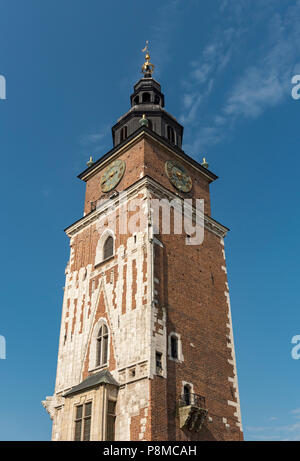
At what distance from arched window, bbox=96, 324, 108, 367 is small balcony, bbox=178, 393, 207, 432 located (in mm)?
4516

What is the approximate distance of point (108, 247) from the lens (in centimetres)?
2922

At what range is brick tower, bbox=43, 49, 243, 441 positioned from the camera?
72.4 feet

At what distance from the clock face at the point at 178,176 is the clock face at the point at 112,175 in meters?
2.97

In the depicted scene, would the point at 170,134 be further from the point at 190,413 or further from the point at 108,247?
the point at 190,413

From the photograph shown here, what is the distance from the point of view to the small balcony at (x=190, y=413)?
2181cm

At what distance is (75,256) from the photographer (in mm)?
31094

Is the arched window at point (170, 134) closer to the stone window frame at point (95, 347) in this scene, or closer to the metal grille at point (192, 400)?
the stone window frame at point (95, 347)

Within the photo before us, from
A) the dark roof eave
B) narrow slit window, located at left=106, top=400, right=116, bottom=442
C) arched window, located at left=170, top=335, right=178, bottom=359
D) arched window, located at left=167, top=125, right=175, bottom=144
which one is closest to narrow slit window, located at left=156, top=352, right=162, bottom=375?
arched window, located at left=170, top=335, right=178, bottom=359

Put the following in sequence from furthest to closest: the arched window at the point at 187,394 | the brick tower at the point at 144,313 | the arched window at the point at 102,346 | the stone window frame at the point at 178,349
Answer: the arched window at the point at 102,346, the stone window frame at the point at 178,349, the arched window at the point at 187,394, the brick tower at the point at 144,313

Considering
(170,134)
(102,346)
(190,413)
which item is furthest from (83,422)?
(170,134)

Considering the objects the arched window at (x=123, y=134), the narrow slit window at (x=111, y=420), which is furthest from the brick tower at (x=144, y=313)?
the arched window at (x=123, y=134)

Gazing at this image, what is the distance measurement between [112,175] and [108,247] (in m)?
5.53

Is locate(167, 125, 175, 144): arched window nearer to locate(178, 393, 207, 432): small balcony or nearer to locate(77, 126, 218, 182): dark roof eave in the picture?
locate(77, 126, 218, 182): dark roof eave

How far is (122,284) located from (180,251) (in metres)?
4.03
